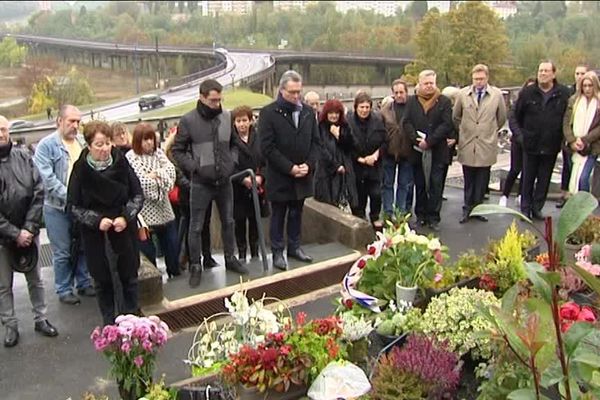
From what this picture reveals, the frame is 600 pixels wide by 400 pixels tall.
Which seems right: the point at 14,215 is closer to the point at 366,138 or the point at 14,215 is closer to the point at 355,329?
the point at 355,329

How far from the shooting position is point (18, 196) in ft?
15.0

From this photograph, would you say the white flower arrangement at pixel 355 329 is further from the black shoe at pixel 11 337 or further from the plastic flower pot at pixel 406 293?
the black shoe at pixel 11 337

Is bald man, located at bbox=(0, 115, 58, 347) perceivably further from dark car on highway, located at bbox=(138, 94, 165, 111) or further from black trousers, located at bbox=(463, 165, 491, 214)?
dark car on highway, located at bbox=(138, 94, 165, 111)

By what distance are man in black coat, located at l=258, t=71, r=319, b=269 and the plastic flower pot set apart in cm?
166

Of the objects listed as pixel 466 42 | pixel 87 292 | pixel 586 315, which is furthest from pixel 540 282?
pixel 466 42

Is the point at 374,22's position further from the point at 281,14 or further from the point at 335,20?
the point at 281,14

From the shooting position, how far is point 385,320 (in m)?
4.02

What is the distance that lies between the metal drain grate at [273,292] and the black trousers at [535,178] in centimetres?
256

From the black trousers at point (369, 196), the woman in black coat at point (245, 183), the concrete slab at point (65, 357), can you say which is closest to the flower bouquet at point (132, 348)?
the concrete slab at point (65, 357)

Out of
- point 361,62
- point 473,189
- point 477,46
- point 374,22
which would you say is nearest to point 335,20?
point 374,22

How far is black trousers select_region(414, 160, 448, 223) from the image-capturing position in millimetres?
6980

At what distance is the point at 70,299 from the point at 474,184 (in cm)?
442

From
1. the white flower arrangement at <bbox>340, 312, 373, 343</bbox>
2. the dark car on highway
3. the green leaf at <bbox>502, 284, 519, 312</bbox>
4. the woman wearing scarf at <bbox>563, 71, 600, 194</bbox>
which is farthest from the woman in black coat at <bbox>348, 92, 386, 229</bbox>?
the dark car on highway

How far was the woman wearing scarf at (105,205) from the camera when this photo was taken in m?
4.41
